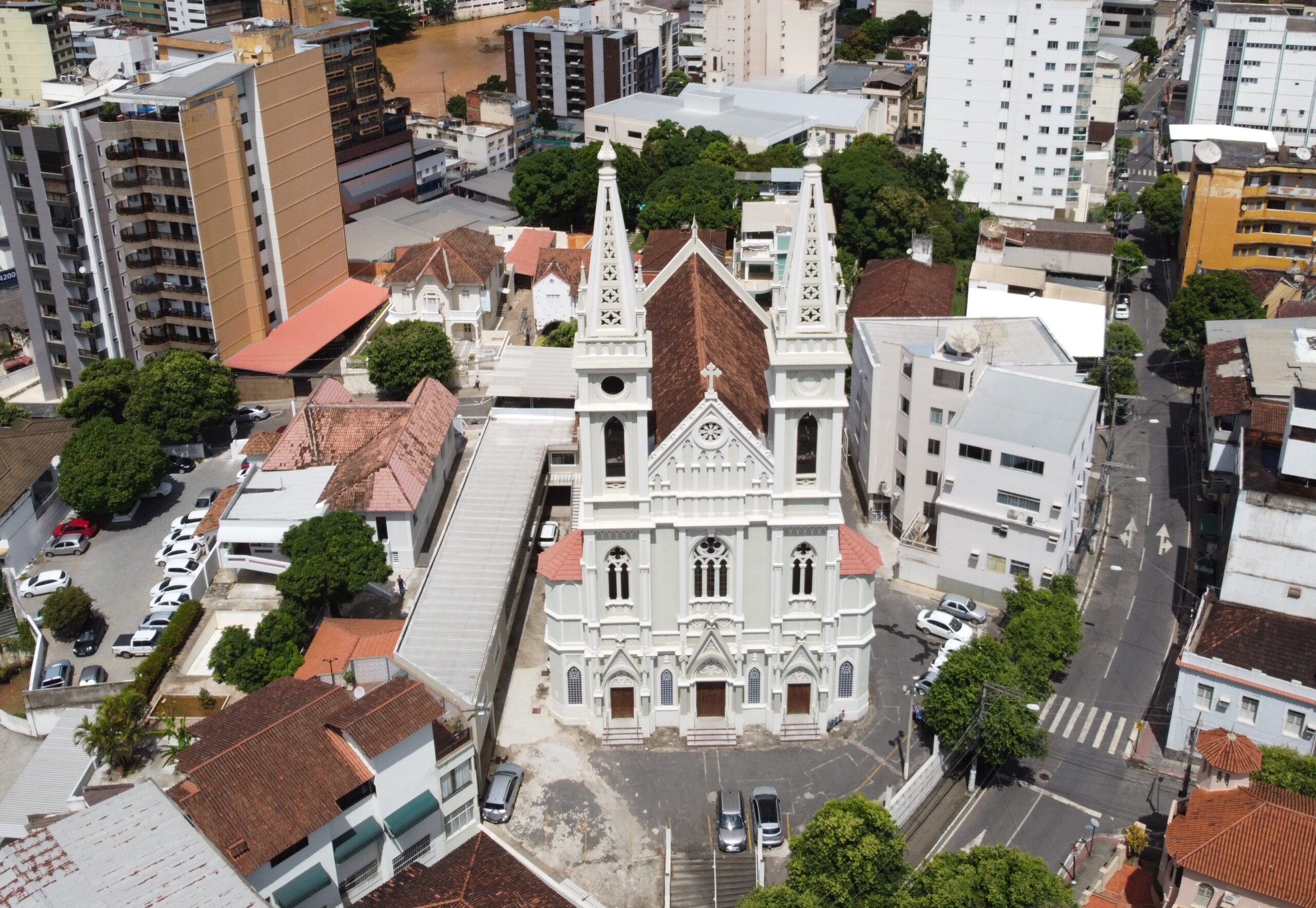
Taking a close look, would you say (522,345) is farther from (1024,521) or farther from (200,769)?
(200,769)

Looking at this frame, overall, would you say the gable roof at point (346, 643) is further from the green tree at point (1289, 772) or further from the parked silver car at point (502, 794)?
the green tree at point (1289, 772)

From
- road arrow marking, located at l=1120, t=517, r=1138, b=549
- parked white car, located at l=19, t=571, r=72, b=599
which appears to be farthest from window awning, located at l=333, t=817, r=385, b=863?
road arrow marking, located at l=1120, t=517, r=1138, b=549

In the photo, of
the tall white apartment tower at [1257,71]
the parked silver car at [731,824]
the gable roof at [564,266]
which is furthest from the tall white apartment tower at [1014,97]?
the parked silver car at [731,824]

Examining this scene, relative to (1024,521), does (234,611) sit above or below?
below

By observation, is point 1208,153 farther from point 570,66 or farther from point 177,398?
point 570,66

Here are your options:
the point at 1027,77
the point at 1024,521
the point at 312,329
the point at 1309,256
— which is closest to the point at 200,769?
the point at 1024,521

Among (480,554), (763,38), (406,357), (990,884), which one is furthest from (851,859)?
(763,38)
